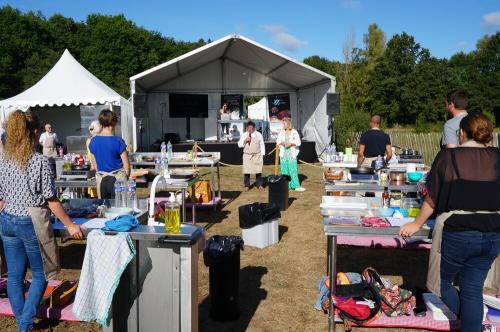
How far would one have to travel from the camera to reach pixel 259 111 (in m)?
17.0

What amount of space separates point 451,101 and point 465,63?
136 feet

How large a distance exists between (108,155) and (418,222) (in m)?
3.02

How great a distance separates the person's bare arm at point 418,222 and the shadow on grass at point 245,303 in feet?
4.40

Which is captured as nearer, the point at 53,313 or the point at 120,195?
the point at 53,313

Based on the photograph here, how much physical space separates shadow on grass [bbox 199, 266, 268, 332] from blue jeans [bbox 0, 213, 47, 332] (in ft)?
3.71

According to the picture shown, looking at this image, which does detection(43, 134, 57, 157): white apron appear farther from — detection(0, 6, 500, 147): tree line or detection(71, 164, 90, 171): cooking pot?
detection(0, 6, 500, 147): tree line

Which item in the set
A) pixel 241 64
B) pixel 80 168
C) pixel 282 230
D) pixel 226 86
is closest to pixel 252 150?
pixel 282 230

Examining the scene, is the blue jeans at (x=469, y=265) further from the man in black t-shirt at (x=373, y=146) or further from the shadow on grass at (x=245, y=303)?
the man in black t-shirt at (x=373, y=146)

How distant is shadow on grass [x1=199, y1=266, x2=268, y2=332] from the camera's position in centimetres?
330

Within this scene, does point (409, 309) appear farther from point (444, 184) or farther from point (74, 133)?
point (74, 133)

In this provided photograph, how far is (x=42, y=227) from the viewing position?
8.74ft

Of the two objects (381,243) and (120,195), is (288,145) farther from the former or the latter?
(120,195)

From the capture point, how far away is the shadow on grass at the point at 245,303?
10.8ft

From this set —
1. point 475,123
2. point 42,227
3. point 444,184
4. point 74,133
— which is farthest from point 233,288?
point 74,133
